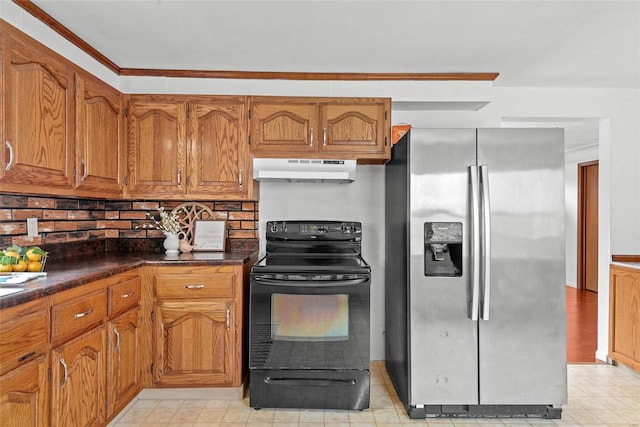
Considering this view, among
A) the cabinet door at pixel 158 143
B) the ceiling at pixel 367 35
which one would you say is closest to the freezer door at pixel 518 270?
the ceiling at pixel 367 35

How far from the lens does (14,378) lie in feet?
5.04

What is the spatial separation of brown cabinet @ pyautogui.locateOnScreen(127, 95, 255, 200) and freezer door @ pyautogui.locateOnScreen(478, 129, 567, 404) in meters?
1.61

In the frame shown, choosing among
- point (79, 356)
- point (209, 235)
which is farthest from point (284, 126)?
point (79, 356)

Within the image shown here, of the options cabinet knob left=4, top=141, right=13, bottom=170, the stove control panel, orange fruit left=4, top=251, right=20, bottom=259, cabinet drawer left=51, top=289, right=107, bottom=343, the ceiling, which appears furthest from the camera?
the stove control panel

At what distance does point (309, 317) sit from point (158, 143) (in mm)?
1600

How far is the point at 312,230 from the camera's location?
3.21 meters

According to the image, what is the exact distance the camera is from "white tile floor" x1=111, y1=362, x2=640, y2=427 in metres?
2.47

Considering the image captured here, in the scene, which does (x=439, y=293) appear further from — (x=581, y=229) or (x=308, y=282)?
(x=581, y=229)

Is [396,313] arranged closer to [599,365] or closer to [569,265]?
[599,365]

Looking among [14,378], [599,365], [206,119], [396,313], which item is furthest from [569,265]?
[14,378]

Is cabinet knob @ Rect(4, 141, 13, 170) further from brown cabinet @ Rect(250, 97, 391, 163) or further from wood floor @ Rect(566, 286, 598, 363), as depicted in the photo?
wood floor @ Rect(566, 286, 598, 363)

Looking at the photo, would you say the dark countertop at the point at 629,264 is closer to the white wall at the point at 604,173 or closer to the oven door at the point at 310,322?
the white wall at the point at 604,173

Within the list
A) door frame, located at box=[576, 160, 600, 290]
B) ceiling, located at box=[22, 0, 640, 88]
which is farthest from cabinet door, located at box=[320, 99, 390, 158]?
door frame, located at box=[576, 160, 600, 290]

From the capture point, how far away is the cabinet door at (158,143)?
9.97 feet
